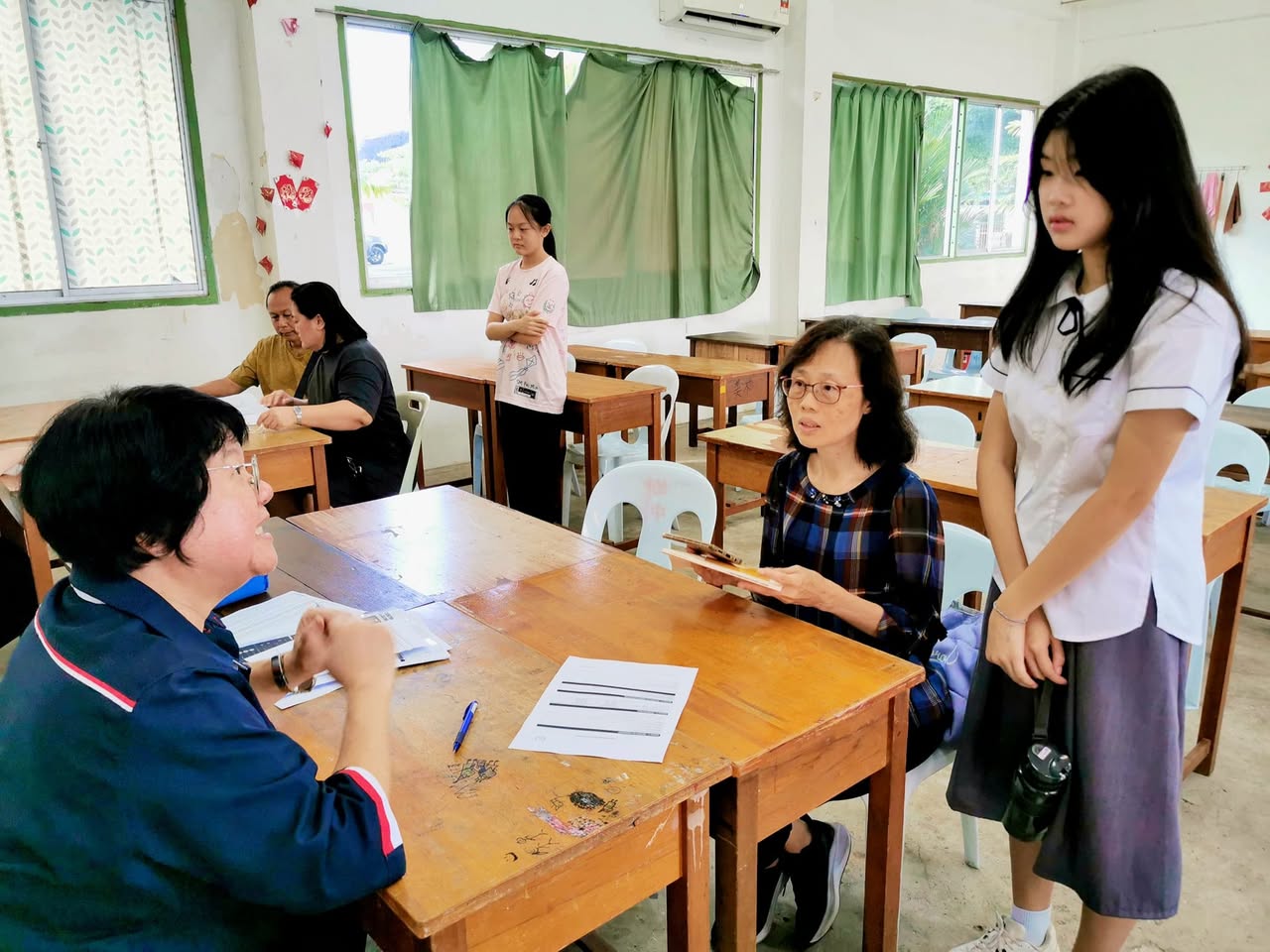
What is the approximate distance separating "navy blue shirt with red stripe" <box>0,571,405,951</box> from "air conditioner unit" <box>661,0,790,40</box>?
5874 mm

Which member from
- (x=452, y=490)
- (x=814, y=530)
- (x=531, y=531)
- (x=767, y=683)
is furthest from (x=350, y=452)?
(x=767, y=683)

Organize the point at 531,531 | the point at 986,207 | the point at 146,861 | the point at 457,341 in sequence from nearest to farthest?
1. the point at 146,861
2. the point at 531,531
3. the point at 457,341
4. the point at 986,207

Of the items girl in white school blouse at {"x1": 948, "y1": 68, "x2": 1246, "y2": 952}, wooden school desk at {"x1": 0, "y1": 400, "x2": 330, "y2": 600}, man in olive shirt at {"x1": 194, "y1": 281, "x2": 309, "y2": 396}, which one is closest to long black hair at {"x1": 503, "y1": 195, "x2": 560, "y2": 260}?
man in olive shirt at {"x1": 194, "y1": 281, "x2": 309, "y2": 396}

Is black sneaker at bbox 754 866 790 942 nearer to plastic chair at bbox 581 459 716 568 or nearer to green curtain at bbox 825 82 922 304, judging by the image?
plastic chair at bbox 581 459 716 568

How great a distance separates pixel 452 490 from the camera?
234 cm

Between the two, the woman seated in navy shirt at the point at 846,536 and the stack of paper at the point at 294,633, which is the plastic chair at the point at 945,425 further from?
the stack of paper at the point at 294,633

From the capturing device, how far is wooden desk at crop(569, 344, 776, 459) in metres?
4.51

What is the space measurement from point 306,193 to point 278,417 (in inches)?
85.0

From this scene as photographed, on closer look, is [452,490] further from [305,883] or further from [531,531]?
[305,883]

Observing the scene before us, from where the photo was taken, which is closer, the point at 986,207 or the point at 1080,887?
the point at 1080,887

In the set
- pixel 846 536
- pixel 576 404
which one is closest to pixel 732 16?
pixel 576 404

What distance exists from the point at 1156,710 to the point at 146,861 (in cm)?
126

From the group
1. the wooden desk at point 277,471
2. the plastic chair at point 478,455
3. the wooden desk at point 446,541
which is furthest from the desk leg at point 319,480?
the plastic chair at point 478,455

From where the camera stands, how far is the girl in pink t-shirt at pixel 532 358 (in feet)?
11.0
